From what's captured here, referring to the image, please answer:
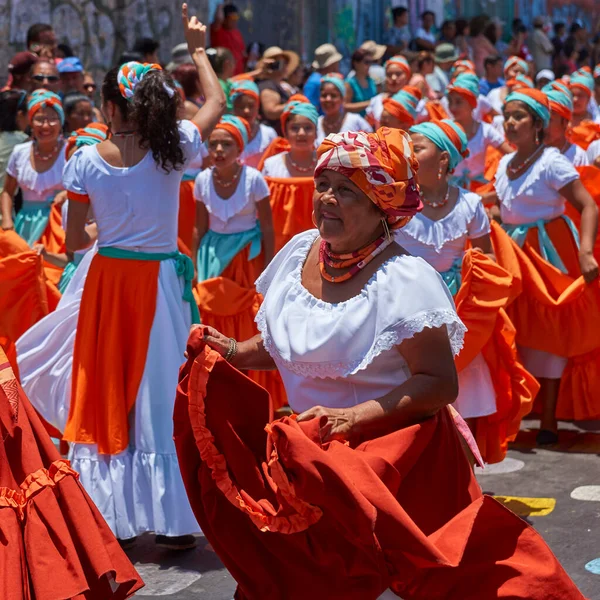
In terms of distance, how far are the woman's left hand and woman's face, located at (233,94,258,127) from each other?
878 cm

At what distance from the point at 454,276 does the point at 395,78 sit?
827cm

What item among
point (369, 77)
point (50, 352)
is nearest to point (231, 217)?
point (50, 352)

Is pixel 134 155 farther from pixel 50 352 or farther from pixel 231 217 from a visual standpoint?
pixel 231 217

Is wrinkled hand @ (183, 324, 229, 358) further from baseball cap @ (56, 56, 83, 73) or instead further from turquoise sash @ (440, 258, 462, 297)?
baseball cap @ (56, 56, 83, 73)

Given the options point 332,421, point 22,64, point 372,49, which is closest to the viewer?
point 332,421

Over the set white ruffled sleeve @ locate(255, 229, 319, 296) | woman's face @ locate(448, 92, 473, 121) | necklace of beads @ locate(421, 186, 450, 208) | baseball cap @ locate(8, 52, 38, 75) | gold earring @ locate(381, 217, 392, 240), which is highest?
baseball cap @ locate(8, 52, 38, 75)

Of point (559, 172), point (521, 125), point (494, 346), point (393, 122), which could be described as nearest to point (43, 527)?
point (494, 346)

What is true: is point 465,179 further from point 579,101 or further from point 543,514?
point 543,514

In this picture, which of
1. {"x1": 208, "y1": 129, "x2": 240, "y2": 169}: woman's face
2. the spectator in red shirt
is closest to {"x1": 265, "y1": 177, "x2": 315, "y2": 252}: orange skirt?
{"x1": 208, "y1": 129, "x2": 240, "y2": 169}: woman's face

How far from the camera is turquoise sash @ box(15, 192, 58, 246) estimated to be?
370 inches

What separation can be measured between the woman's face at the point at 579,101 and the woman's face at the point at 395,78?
2043 mm

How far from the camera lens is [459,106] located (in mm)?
11484

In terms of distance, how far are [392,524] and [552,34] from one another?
104ft

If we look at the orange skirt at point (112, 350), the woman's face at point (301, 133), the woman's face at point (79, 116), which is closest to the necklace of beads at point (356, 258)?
the orange skirt at point (112, 350)
